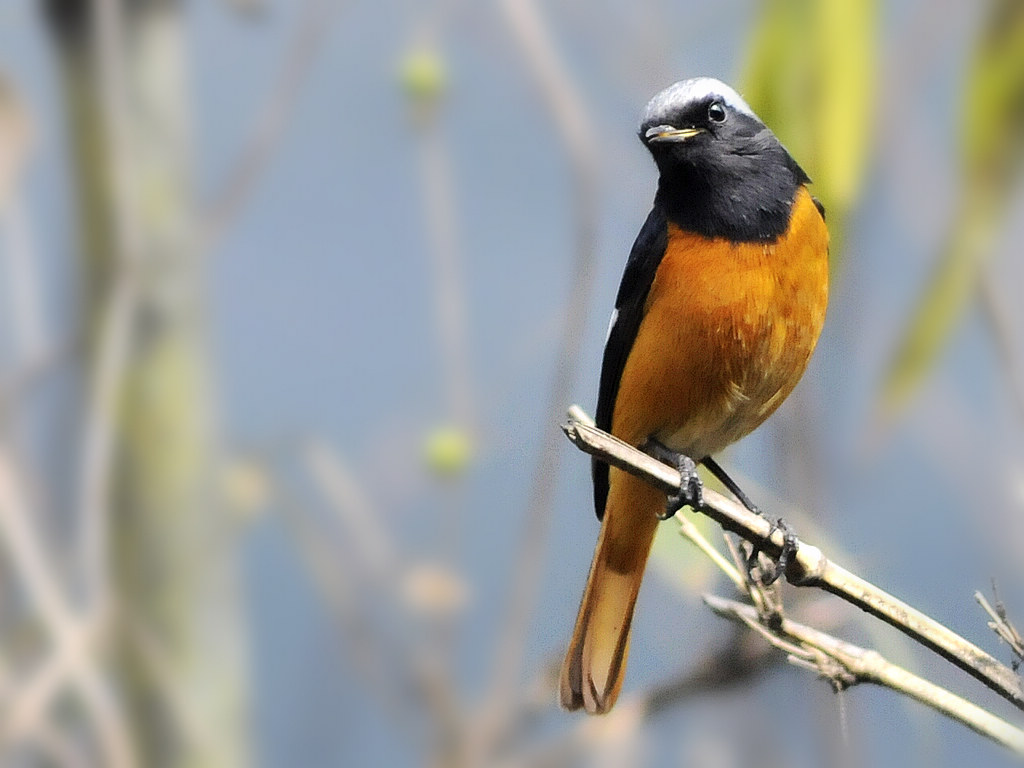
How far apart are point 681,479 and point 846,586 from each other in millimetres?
181

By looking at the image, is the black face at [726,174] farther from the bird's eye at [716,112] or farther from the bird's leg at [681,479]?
Result: the bird's leg at [681,479]

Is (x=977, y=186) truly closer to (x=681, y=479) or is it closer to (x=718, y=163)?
(x=718, y=163)

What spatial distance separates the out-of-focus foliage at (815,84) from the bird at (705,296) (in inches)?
2.9

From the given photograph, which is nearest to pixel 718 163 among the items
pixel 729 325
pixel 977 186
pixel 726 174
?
pixel 726 174

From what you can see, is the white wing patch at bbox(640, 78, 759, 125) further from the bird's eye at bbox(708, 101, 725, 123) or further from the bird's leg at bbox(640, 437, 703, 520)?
the bird's leg at bbox(640, 437, 703, 520)

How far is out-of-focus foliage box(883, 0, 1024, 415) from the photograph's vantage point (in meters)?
1.39

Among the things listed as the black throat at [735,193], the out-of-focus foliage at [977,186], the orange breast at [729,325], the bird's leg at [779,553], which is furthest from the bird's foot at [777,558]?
the out-of-focus foliage at [977,186]

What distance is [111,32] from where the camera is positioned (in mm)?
1892

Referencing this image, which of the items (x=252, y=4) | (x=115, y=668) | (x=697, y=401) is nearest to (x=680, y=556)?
(x=697, y=401)

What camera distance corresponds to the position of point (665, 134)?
3.01ft

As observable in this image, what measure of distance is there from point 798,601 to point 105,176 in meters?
1.18

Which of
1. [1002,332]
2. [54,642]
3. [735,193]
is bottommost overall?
[54,642]

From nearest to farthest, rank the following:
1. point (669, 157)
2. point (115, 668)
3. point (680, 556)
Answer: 1. point (669, 157)
2. point (680, 556)
3. point (115, 668)

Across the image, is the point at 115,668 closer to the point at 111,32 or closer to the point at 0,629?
the point at 0,629
